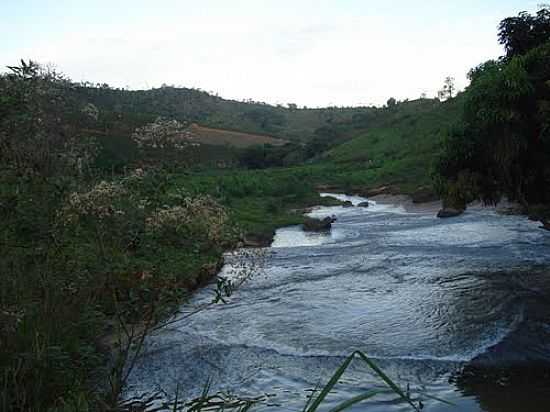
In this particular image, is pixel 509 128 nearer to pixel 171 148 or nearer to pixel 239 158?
pixel 171 148

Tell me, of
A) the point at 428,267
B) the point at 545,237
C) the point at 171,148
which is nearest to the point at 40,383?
the point at 171,148

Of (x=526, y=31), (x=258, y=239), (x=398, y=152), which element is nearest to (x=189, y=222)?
(x=526, y=31)

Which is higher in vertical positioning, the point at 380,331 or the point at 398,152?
the point at 398,152

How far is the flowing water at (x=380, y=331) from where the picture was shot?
6879mm

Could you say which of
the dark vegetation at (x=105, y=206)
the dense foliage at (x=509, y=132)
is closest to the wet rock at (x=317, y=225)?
the dark vegetation at (x=105, y=206)

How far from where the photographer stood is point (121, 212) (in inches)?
203

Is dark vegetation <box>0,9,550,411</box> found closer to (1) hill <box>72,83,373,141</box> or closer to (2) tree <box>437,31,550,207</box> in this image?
(2) tree <box>437,31,550,207</box>

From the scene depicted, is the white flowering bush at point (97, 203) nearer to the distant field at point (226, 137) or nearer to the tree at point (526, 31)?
the tree at point (526, 31)

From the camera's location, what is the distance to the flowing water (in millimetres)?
6879

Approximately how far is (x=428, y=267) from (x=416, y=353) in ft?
20.7

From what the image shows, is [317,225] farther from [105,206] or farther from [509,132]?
[105,206]

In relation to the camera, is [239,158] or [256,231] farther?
[239,158]

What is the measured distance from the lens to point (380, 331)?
358 inches

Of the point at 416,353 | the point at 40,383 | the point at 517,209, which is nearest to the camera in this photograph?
the point at 40,383
